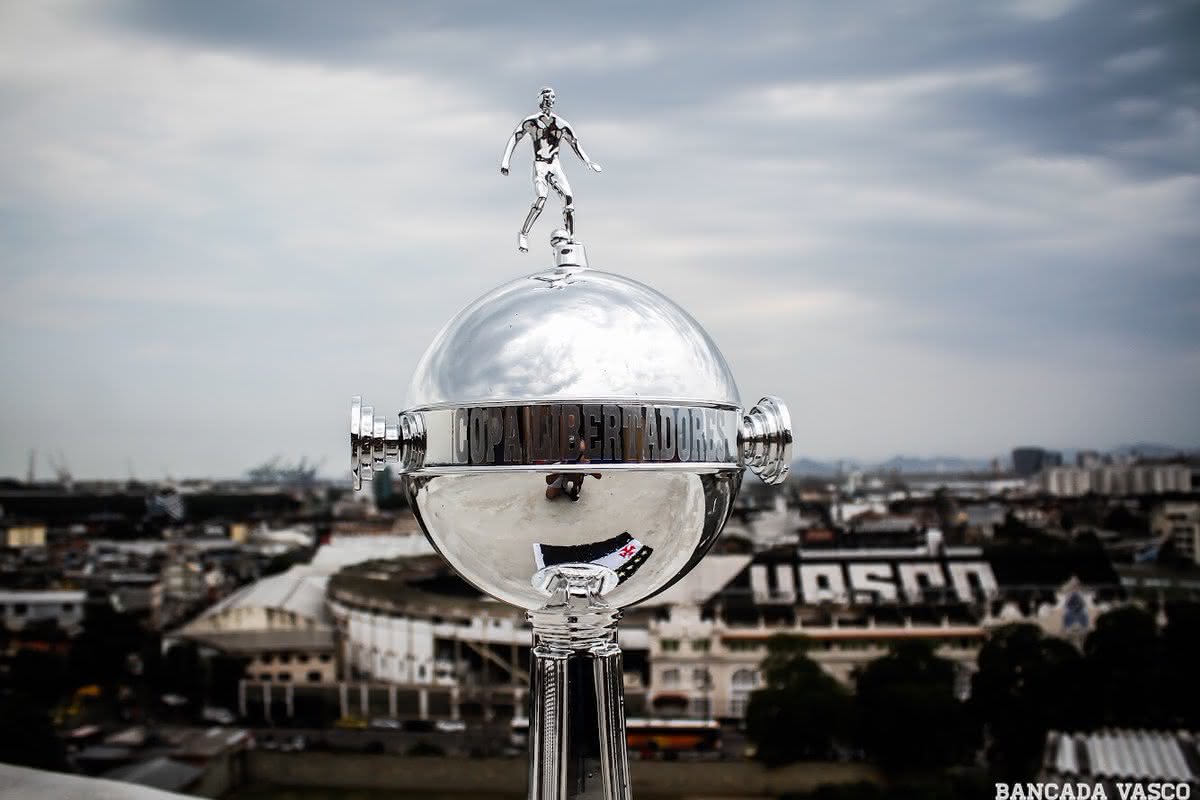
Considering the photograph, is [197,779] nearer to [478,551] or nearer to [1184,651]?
[1184,651]

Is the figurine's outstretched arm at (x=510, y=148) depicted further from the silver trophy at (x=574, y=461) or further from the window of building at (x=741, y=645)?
the window of building at (x=741, y=645)

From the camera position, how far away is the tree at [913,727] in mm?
24734

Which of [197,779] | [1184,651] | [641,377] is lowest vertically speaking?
[197,779]

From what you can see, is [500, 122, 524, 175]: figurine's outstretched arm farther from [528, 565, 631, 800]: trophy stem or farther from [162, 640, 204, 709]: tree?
[162, 640, 204, 709]: tree

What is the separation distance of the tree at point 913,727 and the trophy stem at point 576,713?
78.7 feet

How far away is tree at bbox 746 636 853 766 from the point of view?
1018 inches

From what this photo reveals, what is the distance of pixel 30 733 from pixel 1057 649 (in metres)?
22.2

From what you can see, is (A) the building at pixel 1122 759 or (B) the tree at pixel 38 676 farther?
(B) the tree at pixel 38 676

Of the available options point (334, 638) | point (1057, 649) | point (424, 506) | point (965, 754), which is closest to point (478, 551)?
point (424, 506)

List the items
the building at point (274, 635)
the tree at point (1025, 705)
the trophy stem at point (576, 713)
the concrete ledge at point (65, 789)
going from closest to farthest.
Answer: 1. the trophy stem at point (576, 713)
2. the concrete ledge at point (65, 789)
3. the tree at point (1025, 705)
4. the building at point (274, 635)

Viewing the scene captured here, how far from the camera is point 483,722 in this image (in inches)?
1208

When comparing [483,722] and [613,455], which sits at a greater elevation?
[613,455]

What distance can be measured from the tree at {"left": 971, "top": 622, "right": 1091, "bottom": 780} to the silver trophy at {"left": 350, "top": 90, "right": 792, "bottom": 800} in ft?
80.2

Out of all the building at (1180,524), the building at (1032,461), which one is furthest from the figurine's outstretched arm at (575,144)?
the building at (1032,461)
